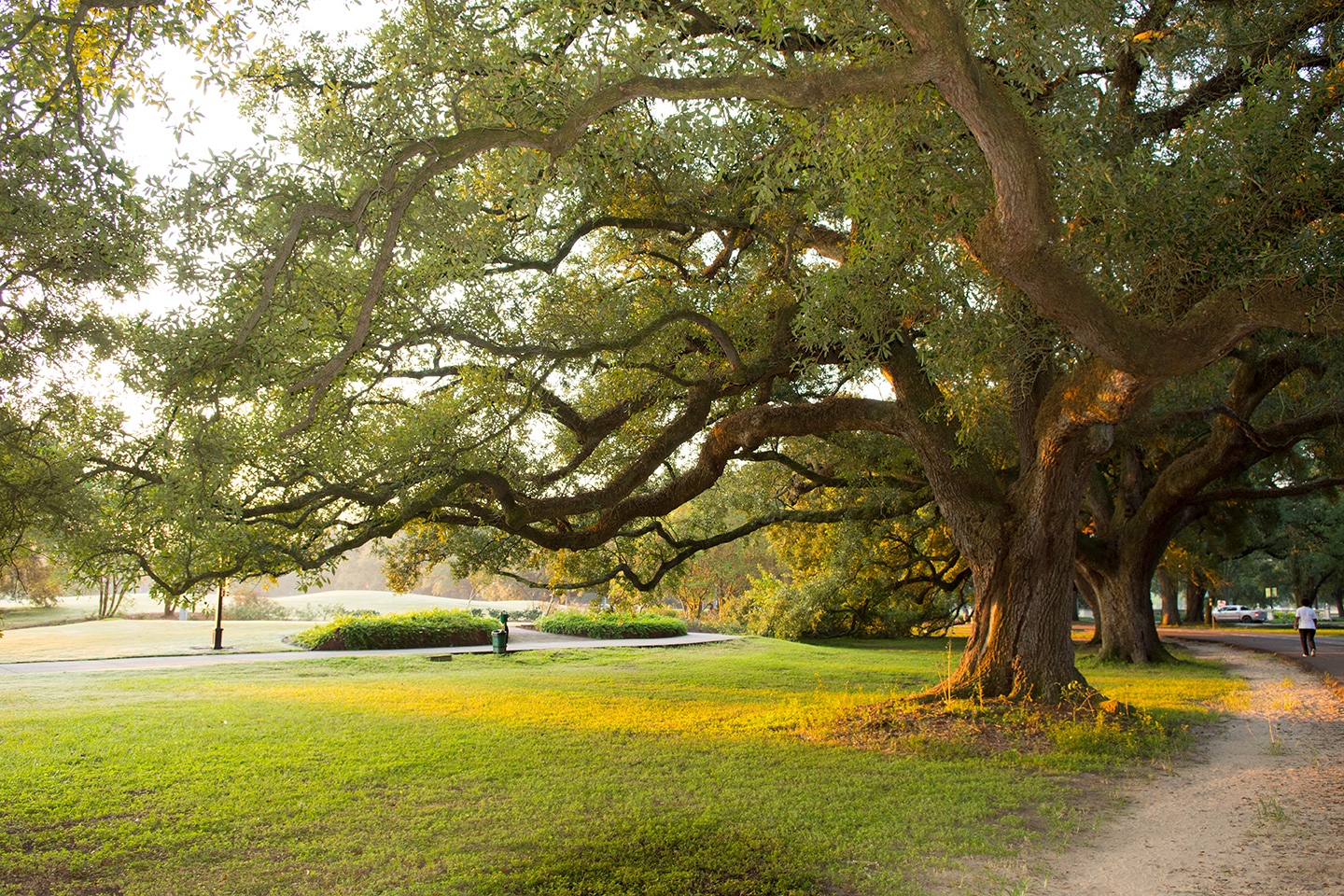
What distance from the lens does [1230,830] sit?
6270 mm

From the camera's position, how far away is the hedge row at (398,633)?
2295 cm

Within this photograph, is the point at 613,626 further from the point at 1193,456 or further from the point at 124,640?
the point at 1193,456

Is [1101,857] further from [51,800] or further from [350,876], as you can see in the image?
[51,800]

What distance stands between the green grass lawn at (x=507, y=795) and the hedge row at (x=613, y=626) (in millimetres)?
16524

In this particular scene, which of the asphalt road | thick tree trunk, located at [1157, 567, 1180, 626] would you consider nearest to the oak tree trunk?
the asphalt road

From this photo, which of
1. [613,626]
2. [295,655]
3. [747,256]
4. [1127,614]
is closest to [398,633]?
[295,655]

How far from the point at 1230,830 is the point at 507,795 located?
548 centimetres

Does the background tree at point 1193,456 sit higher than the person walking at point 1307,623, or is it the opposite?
the background tree at point 1193,456

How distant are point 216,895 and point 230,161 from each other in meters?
4.35

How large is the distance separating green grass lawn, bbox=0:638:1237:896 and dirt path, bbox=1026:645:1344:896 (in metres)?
0.45

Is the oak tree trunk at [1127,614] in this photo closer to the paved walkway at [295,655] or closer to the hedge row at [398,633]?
the paved walkway at [295,655]

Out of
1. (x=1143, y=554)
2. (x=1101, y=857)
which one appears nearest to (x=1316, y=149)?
(x=1101, y=857)

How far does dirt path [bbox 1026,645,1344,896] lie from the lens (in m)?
5.11

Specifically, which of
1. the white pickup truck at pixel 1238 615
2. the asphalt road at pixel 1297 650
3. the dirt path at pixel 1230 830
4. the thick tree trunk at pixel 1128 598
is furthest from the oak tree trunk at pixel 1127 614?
the white pickup truck at pixel 1238 615
